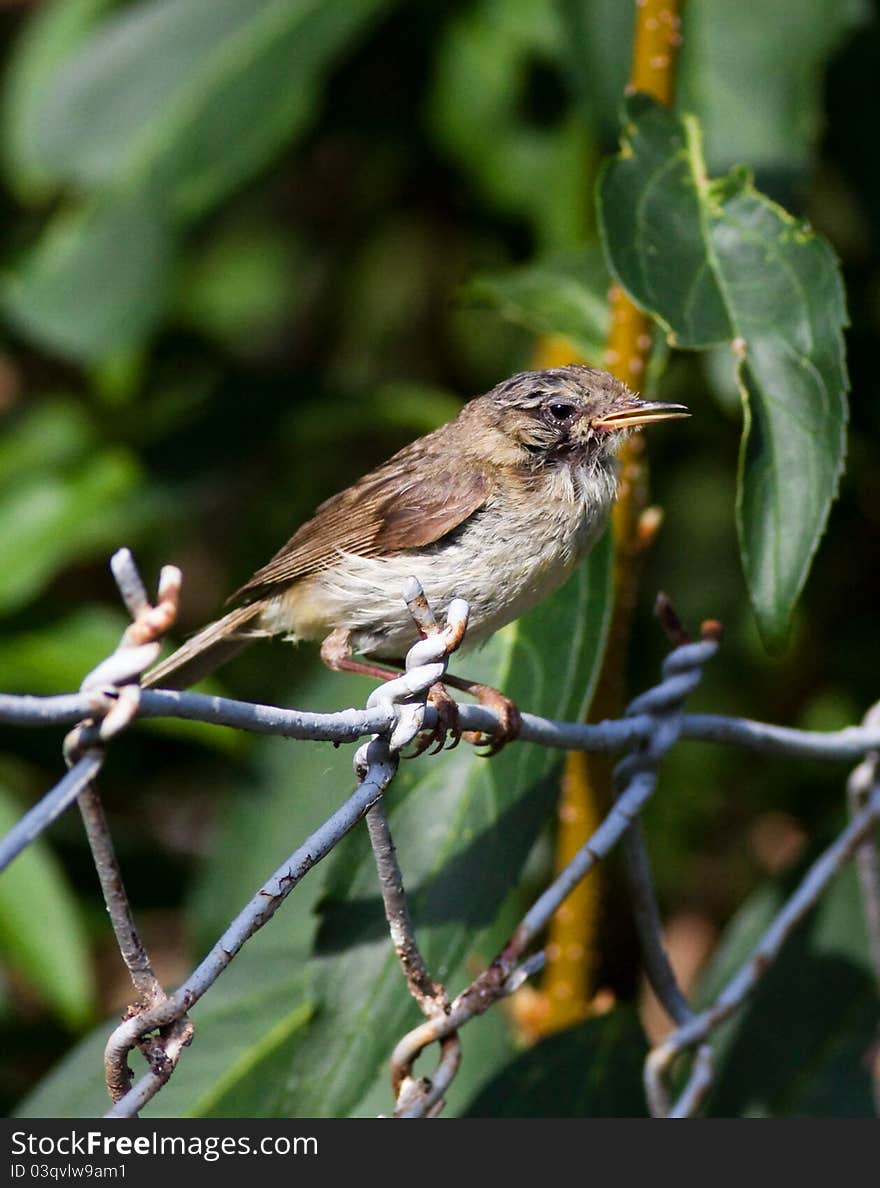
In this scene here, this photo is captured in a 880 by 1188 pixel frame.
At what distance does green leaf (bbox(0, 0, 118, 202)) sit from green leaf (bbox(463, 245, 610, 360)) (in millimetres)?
1532

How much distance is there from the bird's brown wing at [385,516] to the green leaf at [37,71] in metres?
1.55

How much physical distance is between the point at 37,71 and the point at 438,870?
2.86m

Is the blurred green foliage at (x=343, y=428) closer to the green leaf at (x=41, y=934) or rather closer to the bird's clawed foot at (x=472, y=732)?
the green leaf at (x=41, y=934)

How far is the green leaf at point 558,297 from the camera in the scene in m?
2.83

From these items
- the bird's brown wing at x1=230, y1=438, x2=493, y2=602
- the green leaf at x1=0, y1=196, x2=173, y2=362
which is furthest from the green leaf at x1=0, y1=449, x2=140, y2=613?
the bird's brown wing at x1=230, y1=438, x2=493, y2=602

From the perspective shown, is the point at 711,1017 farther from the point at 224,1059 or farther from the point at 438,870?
the point at 224,1059

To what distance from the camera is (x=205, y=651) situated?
2873mm

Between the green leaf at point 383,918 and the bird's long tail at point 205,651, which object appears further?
the bird's long tail at point 205,651

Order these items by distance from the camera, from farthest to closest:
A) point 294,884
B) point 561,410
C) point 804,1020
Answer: point 804,1020
point 561,410
point 294,884

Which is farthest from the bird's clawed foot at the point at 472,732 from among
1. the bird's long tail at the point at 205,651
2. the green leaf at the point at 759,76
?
the green leaf at the point at 759,76

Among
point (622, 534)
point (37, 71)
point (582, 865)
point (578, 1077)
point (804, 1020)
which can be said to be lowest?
point (804, 1020)

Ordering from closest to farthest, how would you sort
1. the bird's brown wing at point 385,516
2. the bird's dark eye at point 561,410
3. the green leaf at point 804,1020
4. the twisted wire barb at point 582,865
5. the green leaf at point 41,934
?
the twisted wire barb at point 582,865 < the bird's brown wing at point 385,516 < the bird's dark eye at point 561,410 < the green leaf at point 804,1020 < the green leaf at point 41,934

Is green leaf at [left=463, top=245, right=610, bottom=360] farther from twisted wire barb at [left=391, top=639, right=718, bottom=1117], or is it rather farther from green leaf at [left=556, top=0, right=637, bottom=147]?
twisted wire barb at [left=391, top=639, right=718, bottom=1117]

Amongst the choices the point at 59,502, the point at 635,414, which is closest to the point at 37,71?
the point at 59,502
